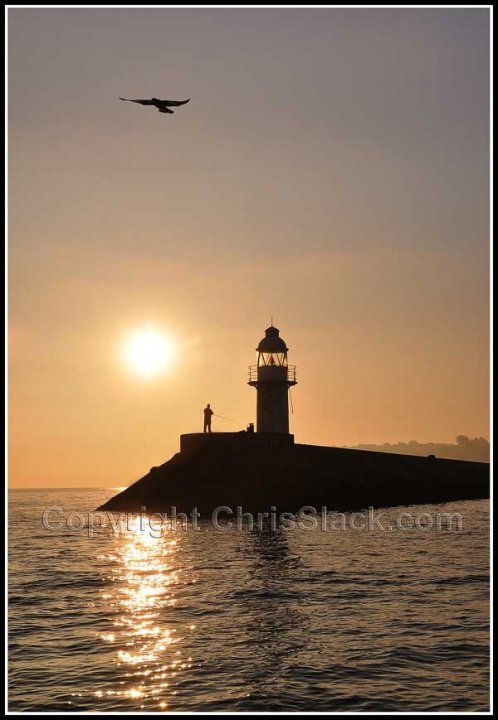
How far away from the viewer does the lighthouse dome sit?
54.1 metres

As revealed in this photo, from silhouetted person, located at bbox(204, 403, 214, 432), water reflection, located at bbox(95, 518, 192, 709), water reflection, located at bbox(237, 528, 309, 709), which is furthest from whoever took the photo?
silhouetted person, located at bbox(204, 403, 214, 432)

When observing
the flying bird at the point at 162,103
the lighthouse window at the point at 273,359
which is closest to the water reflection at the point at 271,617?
the flying bird at the point at 162,103

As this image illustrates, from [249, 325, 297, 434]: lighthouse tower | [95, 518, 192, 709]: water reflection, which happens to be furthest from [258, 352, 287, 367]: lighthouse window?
[95, 518, 192, 709]: water reflection

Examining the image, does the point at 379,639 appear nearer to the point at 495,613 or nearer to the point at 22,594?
the point at 495,613

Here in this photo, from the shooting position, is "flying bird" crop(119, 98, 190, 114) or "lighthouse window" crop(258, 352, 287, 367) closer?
"flying bird" crop(119, 98, 190, 114)

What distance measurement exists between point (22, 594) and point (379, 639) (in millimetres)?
11354

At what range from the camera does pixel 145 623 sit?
19656mm

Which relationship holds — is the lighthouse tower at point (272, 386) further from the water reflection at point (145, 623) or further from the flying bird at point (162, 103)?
the flying bird at point (162, 103)

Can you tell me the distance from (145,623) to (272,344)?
3554 centimetres

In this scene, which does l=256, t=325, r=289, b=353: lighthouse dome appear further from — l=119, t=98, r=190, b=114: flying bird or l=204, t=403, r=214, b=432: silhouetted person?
l=119, t=98, r=190, b=114: flying bird

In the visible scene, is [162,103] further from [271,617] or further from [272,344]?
[272,344]

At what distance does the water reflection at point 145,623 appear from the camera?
1491 cm

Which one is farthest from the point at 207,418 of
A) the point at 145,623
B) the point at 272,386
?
the point at 145,623

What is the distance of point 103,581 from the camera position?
2570 cm
